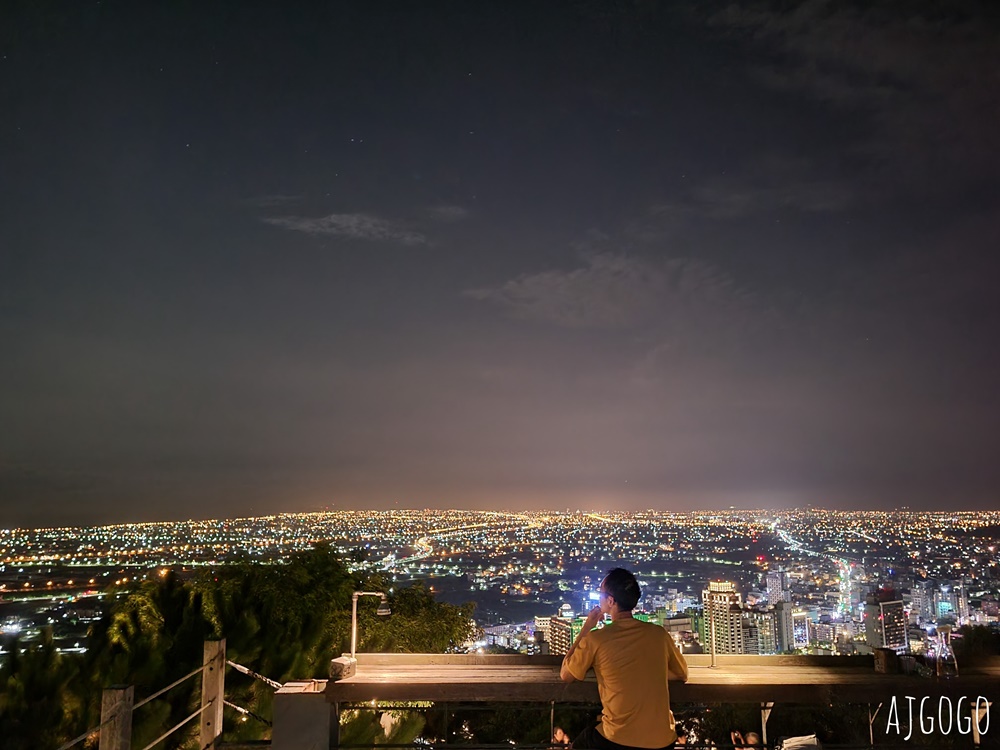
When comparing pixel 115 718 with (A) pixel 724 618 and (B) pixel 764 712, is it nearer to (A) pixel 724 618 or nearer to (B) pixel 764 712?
(B) pixel 764 712

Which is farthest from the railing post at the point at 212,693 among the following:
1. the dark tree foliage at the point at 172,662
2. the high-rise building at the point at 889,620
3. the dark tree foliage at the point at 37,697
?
the high-rise building at the point at 889,620

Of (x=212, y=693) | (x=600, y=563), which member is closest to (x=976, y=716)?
(x=212, y=693)

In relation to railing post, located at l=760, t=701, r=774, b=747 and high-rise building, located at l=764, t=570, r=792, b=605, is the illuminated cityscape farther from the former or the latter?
railing post, located at l=760, t=701, r=774, b=747

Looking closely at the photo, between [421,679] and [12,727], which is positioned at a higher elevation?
[421,679]

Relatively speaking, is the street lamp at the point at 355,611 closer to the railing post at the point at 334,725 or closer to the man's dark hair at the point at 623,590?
the railing post at the point at 334,725

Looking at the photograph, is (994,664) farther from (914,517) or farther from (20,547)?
(914,517)

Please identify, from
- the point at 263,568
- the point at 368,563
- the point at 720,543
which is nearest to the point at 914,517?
the point at 720,543
